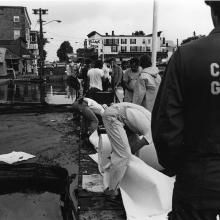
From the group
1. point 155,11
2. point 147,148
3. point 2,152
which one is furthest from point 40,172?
point 155,11

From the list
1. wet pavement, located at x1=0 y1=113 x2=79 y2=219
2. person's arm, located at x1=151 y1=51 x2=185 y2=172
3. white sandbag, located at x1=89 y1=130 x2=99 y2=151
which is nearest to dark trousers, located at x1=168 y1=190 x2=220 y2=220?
person's arm, located at x1=151 y1=51 x2=185 y2=172

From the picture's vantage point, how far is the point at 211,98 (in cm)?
190

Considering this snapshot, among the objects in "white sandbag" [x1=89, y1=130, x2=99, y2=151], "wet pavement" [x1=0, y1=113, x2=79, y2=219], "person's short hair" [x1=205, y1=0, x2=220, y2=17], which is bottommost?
"wet pavement" [x1=0, y1=113, x2=79, y2=219]

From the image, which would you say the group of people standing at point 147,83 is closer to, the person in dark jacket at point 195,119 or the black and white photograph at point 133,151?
the black and white photograph at point 133,151

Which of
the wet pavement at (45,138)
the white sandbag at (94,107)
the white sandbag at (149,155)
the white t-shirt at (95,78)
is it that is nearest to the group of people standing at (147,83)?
the white sandbag at (94,107)

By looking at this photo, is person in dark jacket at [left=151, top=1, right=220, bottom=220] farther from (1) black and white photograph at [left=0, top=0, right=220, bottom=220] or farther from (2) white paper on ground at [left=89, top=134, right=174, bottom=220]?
(2) white paper on ground at [left=89, top=134, right=174, bottom=220]

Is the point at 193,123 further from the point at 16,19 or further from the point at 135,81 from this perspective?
the point at 16,19

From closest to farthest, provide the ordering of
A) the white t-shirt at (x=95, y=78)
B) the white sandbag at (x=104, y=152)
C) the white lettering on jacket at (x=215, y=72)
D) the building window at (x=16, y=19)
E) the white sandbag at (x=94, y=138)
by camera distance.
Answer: the white lettering on jacket at (x=215, y=72), the white sandbag at (x=104, y=152), the white sandbag at (x=94, y=138), the white t-shirt at (x=95, y=78), the building window at (x=16, y=19)

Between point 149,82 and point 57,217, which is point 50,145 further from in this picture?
point 57,217

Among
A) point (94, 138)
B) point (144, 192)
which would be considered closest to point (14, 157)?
point (94, 138)

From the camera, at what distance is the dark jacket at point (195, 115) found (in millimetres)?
1881

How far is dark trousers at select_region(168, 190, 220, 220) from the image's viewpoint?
6.33 feet

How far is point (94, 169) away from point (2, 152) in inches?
88.3

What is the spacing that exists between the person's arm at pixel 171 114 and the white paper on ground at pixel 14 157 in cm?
487
